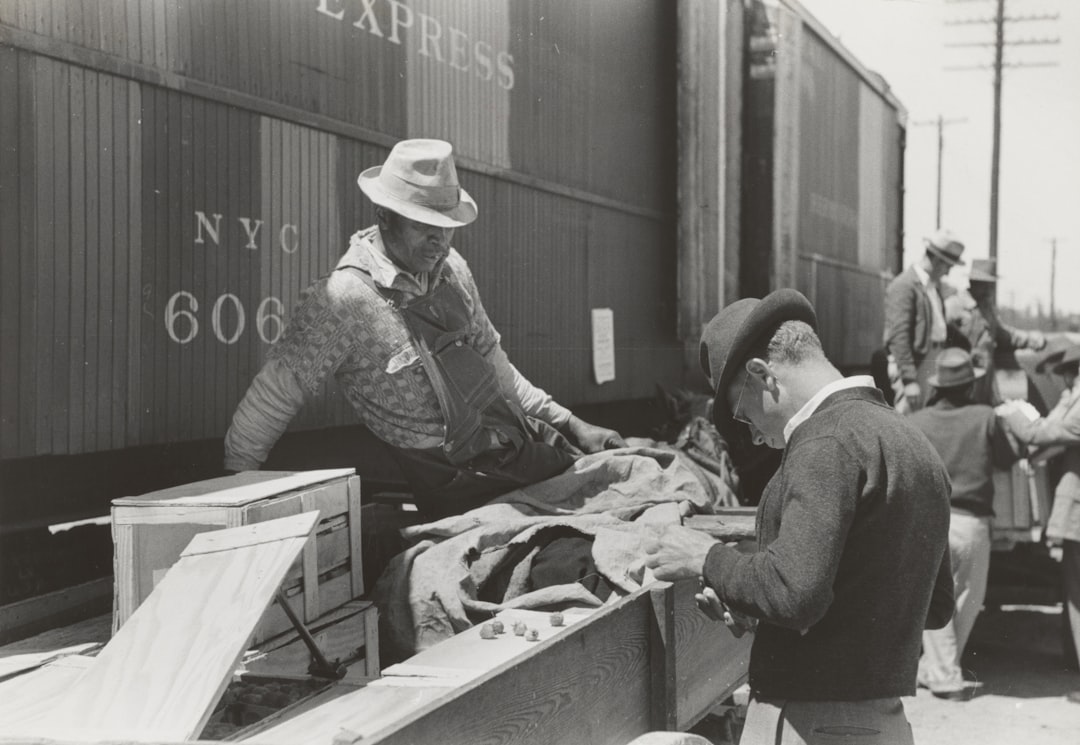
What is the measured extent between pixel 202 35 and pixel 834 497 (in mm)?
3448

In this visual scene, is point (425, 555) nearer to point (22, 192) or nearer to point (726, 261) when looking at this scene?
point (22, 192)

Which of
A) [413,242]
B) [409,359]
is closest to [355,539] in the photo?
[409,359]

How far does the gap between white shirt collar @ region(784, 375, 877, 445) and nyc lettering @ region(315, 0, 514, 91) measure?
12.0 feet

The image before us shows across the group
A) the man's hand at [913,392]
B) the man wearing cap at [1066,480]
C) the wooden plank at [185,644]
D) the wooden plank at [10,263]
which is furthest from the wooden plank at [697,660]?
the man's hand at [913,392]

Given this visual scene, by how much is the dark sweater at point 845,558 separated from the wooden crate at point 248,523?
1.39m

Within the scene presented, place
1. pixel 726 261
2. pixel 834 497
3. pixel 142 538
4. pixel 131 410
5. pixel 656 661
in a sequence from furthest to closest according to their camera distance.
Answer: pixel 726 261 → pixel 131 410 → pixel 656 661 → pixel 142 538 → pixel 834 497

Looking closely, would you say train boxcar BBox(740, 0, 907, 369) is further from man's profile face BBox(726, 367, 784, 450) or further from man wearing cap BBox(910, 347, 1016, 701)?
man's profile face BBox(726, 367, 784, 450)

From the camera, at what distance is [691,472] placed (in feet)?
17.1

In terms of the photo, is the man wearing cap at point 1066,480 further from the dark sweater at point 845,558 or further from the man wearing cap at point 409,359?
the dark sweater at point 845,558

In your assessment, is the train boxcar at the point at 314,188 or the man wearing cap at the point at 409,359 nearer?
the train boxcar at the point at 314,188

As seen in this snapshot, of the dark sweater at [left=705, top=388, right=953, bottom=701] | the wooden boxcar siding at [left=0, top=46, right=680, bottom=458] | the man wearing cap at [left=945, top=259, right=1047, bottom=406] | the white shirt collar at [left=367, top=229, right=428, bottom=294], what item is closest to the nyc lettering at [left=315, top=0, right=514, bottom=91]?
the wooden boxcar siding at [left=0, top=46, right=680, bottom=458]

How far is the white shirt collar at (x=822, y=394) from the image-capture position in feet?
8.21

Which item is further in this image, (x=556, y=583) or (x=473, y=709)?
(x=556, y=583)

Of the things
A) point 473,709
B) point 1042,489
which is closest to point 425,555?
point 473,709
